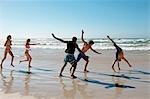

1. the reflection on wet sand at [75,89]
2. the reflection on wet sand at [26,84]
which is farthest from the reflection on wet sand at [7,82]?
the reflection on wet sand at [75,89]

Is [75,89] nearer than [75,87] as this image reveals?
Yes

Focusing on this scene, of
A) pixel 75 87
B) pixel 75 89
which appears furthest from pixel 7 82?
pixel 75 89

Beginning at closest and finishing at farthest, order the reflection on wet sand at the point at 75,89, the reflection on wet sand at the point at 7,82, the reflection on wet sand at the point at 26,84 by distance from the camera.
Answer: the reflection on wet sand at the point at 75,89, the reflection on wet sand at the point at 26,84, the reflection on wet sand at the point at 7,82

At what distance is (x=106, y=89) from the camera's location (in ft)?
32.8

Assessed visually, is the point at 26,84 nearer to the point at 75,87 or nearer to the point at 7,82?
the point at 7,82

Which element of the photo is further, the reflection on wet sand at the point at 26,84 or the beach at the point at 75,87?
the reflection on wet sand at the point at 26,84

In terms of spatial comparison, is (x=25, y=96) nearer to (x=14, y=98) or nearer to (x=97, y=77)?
(x=14, y=98)

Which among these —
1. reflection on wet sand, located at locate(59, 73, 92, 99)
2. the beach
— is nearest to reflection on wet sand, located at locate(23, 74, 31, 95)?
the beach

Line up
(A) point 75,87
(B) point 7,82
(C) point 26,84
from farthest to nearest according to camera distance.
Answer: (B) point 7,82 → (C) point 26,84 → (A) point 75,87

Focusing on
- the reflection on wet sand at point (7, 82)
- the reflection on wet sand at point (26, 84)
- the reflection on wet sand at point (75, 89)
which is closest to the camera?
the reflection on wet sand at point (75, 89)

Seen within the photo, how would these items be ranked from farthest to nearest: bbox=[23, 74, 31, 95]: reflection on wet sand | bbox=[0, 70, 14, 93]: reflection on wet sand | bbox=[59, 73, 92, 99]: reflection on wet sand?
bbox=[0, 70, 14, 93]: reflection on wet sand < bbox=[23, 74, 31, 95]: reflection on wet sand < bbox=[59, 73, 92, 99]: reflection on wet sand

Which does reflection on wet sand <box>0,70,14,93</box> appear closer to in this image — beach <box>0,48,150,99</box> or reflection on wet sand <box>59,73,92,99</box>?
beach <box>0,48,150,99</box>

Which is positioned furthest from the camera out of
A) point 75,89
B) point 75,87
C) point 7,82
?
point 7,82

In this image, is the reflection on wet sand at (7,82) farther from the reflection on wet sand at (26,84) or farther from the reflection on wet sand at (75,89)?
A: the reflection on wet sand at (75,89)
